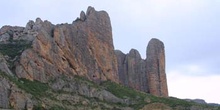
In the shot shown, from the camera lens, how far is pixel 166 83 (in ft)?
557

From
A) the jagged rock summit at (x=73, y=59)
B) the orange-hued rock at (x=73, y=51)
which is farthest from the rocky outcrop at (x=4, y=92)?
the orange-hued rock at (x=73, y=51)

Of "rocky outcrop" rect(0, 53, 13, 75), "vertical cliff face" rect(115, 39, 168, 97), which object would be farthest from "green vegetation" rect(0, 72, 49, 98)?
"vertical cliff face" rect(115, 39, 168, 97)

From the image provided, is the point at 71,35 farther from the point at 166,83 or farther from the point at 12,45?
the point at 166,83

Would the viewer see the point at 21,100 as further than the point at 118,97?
No

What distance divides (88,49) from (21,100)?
156 ft

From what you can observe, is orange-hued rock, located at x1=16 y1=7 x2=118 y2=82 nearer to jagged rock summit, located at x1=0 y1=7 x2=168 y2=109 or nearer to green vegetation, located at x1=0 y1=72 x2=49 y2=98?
jagged rock summit, located at x1=0 y1=7 x2=168 y2=109

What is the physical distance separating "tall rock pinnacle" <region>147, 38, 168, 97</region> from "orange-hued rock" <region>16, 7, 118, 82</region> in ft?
60.6

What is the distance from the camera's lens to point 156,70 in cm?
16800

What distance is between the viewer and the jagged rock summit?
385 ft

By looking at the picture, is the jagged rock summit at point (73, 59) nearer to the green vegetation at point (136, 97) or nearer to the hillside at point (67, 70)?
the hillside at point (67, 70)

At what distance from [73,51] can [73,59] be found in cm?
376

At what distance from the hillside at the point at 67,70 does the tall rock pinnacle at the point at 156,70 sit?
0.44m

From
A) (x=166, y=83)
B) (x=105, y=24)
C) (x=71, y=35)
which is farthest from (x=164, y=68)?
(x=71, y=35)

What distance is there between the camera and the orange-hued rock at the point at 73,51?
121 metres
